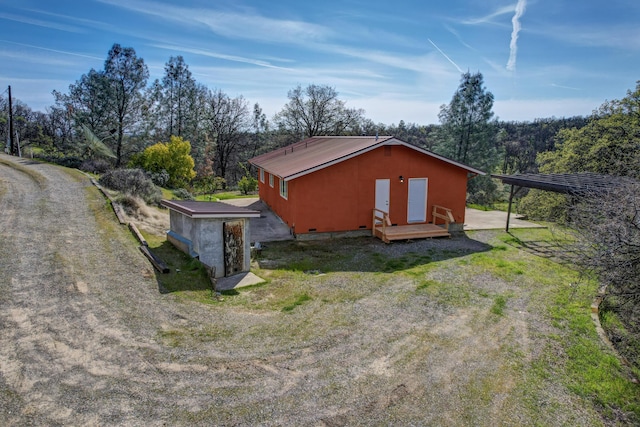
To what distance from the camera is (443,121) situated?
117ft

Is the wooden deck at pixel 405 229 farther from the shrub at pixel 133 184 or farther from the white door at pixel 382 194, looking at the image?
the shrub at pixel 133 184

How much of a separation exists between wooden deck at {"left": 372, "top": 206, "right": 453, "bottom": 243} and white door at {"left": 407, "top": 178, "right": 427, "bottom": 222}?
0.38m

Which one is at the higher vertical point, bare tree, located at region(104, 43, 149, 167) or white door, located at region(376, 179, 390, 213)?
bare tree, located at region(104, 43, 149, 167)

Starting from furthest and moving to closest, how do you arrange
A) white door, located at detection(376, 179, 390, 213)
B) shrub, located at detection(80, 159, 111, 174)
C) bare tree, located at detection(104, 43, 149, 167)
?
bare tree, located at detection(104, 43, 149, 167)
shrub, located at detection(80, 159, 111, 174)
white door, located at detection(376, 179, 390, 213)

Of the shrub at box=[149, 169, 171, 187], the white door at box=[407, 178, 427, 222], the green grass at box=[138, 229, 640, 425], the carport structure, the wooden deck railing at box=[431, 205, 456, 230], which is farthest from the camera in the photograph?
the shrub at box=[149, 169, 171, 187]

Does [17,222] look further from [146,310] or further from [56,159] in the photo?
[56,159]

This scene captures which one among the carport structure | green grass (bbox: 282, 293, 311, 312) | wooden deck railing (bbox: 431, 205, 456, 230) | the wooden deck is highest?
the carport structure

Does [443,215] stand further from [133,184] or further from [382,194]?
[133,184]

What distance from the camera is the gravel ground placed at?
4.90 meters

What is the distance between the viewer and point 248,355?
6.21 m

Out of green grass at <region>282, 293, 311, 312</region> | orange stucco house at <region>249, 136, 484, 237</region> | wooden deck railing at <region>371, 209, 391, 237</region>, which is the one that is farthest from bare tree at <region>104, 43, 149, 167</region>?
green grass at <region>282, 293, 311, 312</region>

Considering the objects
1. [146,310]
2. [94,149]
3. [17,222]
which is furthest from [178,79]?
[146,310]

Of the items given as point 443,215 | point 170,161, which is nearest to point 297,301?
point 443,215

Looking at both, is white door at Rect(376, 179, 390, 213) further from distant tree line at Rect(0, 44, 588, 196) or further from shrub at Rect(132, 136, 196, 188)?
shrub at Rect(132, 136, 196, 188)
